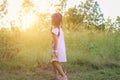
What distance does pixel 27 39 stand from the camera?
1305 centimetres

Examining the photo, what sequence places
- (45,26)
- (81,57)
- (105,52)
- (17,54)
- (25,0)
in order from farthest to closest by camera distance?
(45,26), (25,0), (105,52), (81,57), (17,54)

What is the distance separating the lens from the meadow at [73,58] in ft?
30.7

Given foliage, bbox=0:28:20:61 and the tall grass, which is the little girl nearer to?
the tall grass

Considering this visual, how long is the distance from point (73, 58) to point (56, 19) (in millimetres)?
3567

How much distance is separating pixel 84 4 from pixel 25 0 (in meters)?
25.8

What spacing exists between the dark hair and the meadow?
148cm

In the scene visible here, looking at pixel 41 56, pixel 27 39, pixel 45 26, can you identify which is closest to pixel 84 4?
pixel 45 26

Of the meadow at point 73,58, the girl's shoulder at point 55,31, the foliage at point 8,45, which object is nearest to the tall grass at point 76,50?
the meadow at point 73,58

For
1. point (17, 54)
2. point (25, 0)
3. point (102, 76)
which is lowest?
point (102, 76)

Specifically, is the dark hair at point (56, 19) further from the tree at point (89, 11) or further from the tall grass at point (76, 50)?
the tree at point (89, 11)

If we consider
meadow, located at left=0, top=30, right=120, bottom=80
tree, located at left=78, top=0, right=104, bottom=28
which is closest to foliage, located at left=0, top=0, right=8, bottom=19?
meadow, located at left=0, top=30, right=120, bottom=80

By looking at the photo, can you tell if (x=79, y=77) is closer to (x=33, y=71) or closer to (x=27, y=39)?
(x=33, y=71)

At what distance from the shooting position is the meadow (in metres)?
9.34

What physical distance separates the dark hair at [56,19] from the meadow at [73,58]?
1.48 metres
